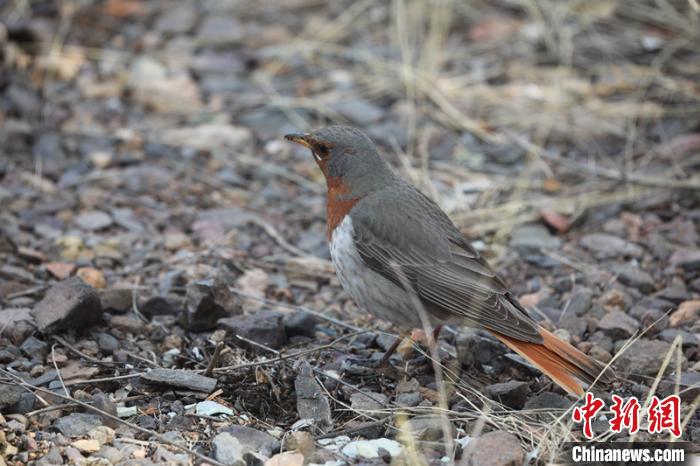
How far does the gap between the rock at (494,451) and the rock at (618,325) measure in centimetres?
138

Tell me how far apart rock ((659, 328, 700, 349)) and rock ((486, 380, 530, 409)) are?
0.97 metres

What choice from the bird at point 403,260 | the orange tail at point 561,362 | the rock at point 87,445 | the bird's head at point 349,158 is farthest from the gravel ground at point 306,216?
the bird's head at point 349,158

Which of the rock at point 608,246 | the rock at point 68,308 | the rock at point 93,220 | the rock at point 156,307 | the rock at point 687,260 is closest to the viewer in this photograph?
the rock at point 68,308

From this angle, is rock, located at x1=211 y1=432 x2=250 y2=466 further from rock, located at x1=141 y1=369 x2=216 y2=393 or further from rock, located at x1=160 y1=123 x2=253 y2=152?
rock, located at x1=160 y1=123 x2=253 y2=152

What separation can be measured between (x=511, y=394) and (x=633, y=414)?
1.86ft

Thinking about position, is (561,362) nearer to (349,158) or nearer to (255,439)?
(255,439)

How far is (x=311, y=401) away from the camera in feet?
13.9

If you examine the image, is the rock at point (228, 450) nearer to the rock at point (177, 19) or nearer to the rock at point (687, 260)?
the rock at point (687, 260)

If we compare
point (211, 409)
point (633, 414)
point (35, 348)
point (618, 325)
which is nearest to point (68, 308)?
point (35, 348)

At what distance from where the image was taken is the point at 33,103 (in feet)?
24.3

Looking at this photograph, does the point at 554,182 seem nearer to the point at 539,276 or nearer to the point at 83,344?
the point at 539,276

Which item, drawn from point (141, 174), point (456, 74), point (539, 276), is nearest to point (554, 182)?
point (539, 276)

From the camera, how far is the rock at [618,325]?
4980 mm

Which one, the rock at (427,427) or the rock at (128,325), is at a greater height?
the rock at (427,427)
